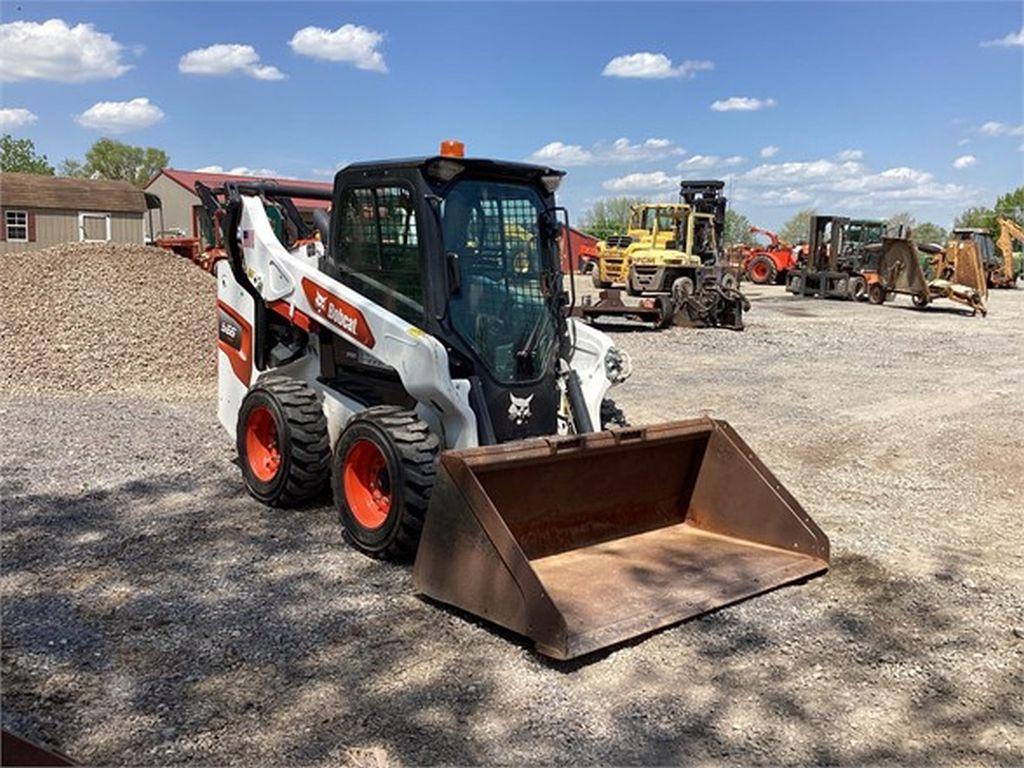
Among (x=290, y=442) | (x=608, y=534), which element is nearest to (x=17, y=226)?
(x=290, y=442)

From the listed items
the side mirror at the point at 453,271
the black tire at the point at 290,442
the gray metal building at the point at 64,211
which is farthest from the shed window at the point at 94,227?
the side mirror at the point at 453,271

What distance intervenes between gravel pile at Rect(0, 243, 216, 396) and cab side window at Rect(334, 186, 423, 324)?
4.55 meters

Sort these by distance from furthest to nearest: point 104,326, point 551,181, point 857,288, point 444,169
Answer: point 857,288, point 104,326, point 551,181, point 444,169

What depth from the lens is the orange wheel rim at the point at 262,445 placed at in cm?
571

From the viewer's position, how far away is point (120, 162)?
7050 cm

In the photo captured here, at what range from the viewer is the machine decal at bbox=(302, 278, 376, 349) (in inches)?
199

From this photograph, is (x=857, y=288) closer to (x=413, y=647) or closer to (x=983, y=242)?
(x=983, y=242)

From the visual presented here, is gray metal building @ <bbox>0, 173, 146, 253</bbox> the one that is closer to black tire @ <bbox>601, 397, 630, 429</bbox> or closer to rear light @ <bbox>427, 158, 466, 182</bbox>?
black tire @ <bbox>601, 397, 630, 429</bbox>

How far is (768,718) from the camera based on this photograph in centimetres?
340

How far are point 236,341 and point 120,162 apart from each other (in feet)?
235

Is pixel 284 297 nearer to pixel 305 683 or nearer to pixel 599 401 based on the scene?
pixel 599 401

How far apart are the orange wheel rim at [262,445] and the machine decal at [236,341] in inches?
21.2

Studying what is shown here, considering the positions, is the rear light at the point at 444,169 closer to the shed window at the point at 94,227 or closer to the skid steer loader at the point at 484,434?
the skid steer loader at the point at 484,434

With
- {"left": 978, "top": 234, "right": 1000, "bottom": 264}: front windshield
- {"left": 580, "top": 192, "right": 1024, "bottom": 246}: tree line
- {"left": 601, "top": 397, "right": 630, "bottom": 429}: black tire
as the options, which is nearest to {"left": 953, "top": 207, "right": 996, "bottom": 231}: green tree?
{"left": 580, "top": 192, "right": 1024, "bottom": 246}: tree line
